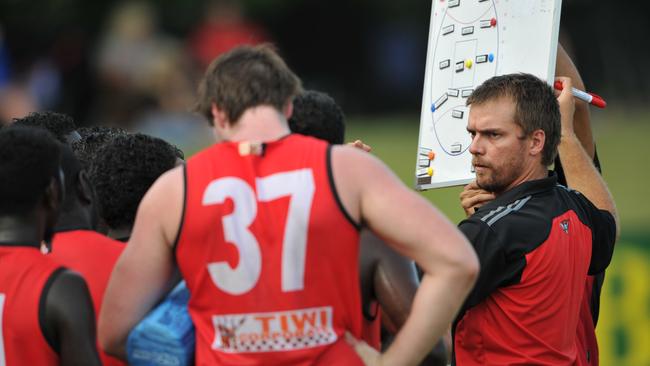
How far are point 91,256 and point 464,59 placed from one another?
204cm

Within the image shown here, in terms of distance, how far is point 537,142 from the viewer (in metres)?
4.68

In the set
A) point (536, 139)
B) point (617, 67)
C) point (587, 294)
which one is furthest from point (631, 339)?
point (617, 67)

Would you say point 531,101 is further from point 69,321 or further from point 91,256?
A: point 69,321

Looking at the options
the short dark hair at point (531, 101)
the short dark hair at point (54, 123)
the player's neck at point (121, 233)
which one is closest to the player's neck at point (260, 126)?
the player's neck at point (121, 233)

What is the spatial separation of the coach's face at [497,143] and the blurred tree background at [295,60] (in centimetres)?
797

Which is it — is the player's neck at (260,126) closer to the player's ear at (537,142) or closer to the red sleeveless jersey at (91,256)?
the red sleeveless jersey at (91,256)

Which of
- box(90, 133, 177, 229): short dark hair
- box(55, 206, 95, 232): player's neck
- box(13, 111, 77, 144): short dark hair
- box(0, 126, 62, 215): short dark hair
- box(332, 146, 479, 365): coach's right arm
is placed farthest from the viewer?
box(13, 111, 77, 144): short dark hair

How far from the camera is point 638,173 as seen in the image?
16422 millimetres

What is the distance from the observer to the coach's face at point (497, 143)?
4.64 m

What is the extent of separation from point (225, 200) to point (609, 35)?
16742 mm

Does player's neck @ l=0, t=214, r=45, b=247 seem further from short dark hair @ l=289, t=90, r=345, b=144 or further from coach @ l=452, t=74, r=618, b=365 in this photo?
coach @ l=452, t=74, r=618, b=365

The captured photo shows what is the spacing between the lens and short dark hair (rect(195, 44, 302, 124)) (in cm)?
372

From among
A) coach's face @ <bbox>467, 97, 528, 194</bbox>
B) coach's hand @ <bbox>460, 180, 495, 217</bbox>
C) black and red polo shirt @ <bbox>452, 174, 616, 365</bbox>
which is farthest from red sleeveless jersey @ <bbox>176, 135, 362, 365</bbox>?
coach's hand @ <bbox>460, 180, 495, 217</bbox>

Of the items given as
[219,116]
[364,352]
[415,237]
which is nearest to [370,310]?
[364,352]
